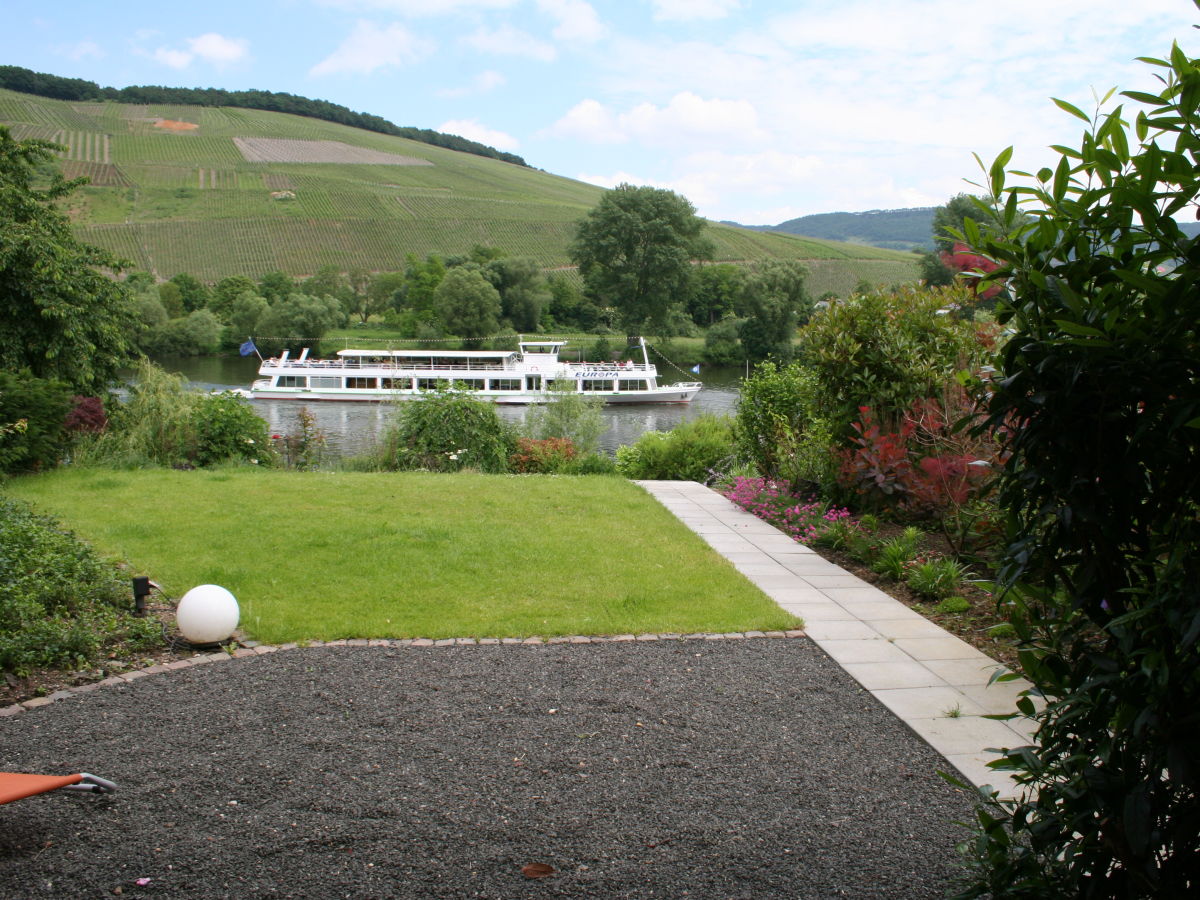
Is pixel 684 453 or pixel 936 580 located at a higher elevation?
pixel 936 580

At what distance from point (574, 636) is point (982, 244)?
3500 millimetres

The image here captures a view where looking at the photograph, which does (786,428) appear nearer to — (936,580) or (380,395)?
(936,580)

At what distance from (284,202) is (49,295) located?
67.7 m

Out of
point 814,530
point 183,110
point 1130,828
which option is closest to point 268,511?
point 814,530

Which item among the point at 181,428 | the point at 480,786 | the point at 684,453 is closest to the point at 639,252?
the point at 684,453

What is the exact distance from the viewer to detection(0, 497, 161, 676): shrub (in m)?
4.16

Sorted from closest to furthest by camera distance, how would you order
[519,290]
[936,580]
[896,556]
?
[936,580], [896,556], [519,290]

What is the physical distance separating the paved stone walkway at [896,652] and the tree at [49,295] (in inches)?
422

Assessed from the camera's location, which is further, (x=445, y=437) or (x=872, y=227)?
(x=872, y=227)

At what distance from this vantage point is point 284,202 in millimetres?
74000

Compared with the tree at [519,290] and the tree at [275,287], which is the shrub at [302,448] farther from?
the tree at [519,290]

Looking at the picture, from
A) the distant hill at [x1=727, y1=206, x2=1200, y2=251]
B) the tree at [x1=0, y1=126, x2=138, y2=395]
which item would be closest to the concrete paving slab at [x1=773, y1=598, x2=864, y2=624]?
the tree at [x1=0, y1=126, x2=138, y2=395]

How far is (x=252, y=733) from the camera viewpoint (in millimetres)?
3463

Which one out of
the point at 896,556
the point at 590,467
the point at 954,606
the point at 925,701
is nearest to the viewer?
the point at 925,701
